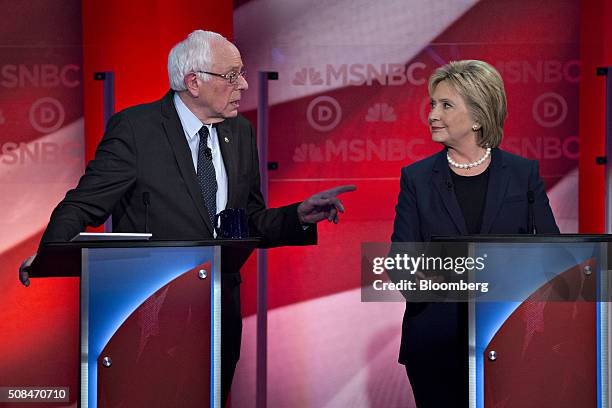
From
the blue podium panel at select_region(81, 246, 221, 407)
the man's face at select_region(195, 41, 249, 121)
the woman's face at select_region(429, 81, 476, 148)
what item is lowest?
the blue podium panel at select_region(81, 246, 221, 407)

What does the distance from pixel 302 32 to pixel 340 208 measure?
2071 millimetres

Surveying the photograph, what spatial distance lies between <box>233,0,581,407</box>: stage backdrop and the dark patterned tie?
1.50 m

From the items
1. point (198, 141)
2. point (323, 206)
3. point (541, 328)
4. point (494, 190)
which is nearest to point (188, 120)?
point (198, 141)

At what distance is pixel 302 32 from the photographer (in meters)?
5.11

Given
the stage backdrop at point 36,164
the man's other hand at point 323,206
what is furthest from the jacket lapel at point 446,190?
the stage backdrop at point 36,164

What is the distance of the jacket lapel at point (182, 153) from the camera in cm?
349

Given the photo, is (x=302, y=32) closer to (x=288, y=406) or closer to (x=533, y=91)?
(x=533, y=91)

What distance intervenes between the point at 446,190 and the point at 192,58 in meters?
1.11

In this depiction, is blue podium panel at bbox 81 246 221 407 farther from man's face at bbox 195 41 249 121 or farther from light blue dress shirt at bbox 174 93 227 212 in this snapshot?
man's face at bbox 195 41 249 121

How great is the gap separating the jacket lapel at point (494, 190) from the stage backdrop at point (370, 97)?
1.59m

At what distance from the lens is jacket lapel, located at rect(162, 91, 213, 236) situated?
349cm

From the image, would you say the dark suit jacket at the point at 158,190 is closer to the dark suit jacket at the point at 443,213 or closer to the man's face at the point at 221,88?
the man's face at the point at 221,88

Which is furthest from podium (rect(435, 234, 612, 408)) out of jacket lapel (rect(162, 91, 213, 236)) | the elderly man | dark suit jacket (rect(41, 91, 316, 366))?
jacket lapel (rect(162, 91, 213, 236))

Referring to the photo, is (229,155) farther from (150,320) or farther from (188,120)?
(150,320)
